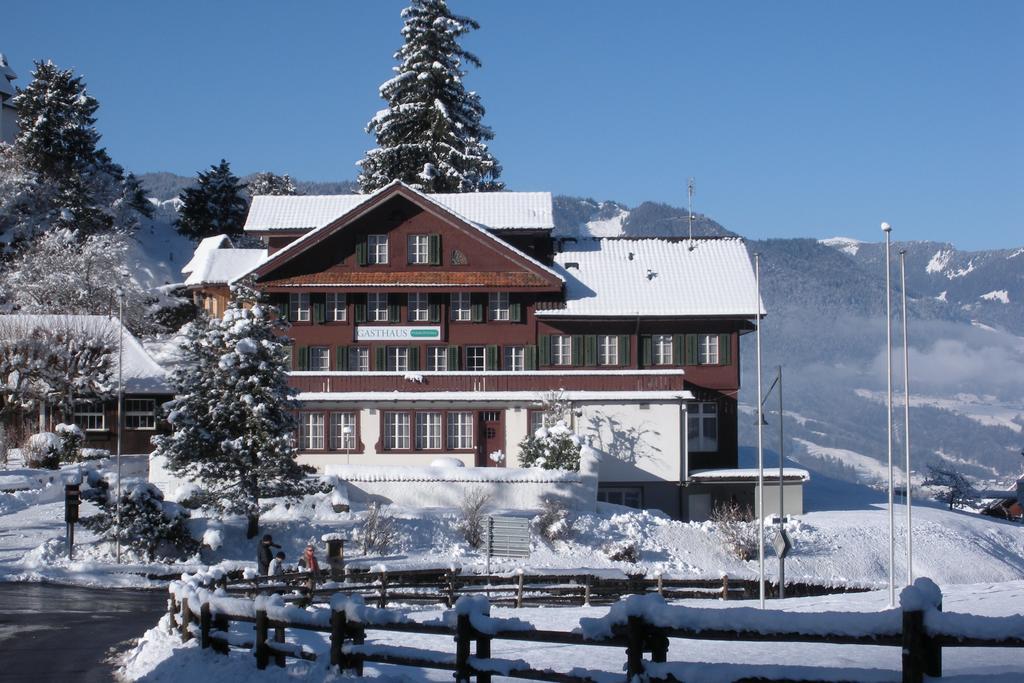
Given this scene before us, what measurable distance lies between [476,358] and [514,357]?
5.22 feet

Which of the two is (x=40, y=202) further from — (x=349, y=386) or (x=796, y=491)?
(x=796, y=491)

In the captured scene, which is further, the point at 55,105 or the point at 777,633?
the point at 55,105

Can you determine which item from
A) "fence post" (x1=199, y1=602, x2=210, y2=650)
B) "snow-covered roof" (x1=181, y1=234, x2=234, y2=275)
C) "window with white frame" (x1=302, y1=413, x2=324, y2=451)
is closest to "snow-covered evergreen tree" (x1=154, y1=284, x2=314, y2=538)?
"window with white frame" (x1=302, y1=413, x2=324, y2=451)

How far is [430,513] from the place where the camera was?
43.5m

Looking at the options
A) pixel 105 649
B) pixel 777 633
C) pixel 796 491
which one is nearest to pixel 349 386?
pixel 796 491

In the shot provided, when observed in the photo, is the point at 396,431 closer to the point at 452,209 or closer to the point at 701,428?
the point at 452,209

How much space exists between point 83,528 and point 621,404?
65.6 ft

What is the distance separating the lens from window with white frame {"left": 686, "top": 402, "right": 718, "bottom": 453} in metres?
52.7

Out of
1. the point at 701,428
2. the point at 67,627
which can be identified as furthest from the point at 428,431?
the point at 67,627

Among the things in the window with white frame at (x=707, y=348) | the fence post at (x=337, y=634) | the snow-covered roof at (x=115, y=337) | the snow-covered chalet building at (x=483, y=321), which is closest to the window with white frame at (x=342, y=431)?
the snow-covered chalet building at (x=483, y=321)

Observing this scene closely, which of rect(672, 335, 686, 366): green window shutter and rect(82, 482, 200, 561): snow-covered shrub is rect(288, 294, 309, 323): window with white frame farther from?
rect(82, 482, 200, 561): snow-covered shrub

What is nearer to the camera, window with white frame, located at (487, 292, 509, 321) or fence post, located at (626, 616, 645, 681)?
fence post, located at (626, 616, 645, 681)

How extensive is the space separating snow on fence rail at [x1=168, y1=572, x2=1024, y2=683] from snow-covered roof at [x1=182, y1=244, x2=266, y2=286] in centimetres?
5179

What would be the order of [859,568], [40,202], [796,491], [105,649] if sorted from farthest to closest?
1. [40,202]
2. [796,491]
3. [859,568]
4. [105,649]
